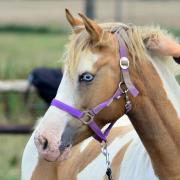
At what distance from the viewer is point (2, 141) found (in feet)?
30.3

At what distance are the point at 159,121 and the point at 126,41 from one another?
1.58 feet

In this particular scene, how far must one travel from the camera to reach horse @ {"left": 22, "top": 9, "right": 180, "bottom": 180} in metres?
4.18

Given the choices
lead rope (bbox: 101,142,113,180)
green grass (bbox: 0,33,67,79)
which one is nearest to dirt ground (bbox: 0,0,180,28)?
green grass (bbox: 0,33,67,79)

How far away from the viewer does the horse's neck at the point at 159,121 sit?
4.35m

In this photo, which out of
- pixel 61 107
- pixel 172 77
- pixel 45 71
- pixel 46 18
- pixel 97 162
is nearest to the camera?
pixel 61 107

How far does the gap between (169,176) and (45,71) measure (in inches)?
162

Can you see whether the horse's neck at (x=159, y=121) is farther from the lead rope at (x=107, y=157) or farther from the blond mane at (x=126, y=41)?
the lead rope at (x=107, y=157)

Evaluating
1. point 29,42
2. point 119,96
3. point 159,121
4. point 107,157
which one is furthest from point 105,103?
point 29,42

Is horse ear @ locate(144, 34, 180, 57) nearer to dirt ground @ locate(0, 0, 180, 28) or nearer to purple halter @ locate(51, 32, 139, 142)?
purple halter @ locate(51, 32, 139, 142)

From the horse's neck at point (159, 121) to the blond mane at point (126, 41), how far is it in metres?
0.09

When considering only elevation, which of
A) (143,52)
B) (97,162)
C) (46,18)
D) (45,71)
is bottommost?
(46,18)

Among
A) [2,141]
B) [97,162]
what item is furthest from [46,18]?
[97,162]

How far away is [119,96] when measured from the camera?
4246 mm

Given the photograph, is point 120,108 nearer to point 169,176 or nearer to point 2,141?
point 169,176
